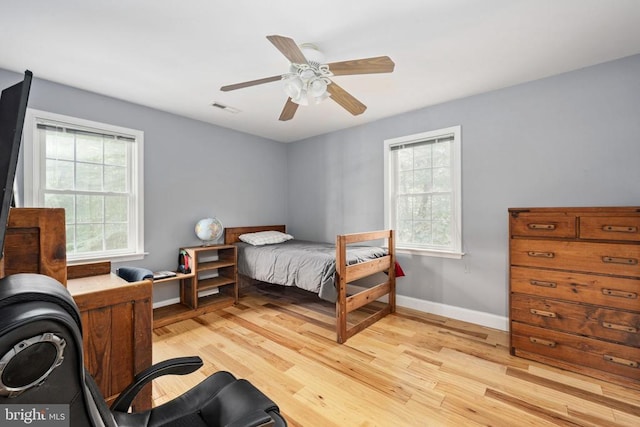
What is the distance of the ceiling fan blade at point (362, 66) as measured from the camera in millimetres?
1792

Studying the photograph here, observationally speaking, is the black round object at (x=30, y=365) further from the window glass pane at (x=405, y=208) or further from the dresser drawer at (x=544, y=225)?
the window glass pane at (x=405, y=208)

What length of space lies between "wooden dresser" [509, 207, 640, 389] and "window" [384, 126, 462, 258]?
2.68 feet

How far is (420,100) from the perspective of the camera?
3.13 m

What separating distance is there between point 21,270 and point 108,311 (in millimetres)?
475

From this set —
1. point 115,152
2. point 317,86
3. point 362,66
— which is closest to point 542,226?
point 362,66

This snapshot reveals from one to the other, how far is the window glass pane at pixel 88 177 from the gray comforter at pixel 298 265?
1.71 metres

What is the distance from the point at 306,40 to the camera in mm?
2043

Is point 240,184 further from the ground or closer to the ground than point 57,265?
further from the ground

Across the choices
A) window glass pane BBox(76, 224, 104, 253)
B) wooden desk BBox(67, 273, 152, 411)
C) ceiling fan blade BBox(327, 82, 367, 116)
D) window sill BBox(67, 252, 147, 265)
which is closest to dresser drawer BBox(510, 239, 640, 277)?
ceiling fan blade BBox(327, 82, 367, 116)

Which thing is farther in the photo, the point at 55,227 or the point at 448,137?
the point at 448,137

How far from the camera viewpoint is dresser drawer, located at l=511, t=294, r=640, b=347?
6.45 ft

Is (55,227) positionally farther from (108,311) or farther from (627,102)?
(627,102)

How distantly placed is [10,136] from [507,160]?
3.40m

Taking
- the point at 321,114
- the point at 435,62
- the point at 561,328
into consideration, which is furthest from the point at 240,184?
the point at 561,328
